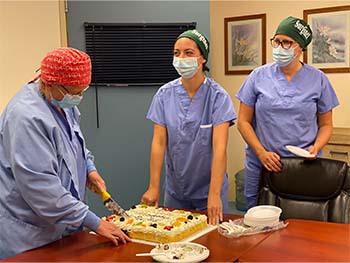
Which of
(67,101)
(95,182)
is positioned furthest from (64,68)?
(95,182)

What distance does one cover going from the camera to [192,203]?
241 cm

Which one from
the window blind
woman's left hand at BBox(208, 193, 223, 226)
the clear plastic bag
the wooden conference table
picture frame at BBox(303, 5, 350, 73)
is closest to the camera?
the wooden conference table

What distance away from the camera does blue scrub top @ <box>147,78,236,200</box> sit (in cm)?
231

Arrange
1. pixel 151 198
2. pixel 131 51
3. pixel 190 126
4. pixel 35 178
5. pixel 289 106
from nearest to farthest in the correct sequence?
1. pixel 35 178
2. pixel 151 198
3. pixel 190 126
4. pixel 289 106
5. pixel 131 51

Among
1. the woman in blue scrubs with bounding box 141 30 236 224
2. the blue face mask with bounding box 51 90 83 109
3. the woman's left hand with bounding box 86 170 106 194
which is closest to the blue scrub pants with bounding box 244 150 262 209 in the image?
the woman in blue scrubs with bounding box 141 30 236 224

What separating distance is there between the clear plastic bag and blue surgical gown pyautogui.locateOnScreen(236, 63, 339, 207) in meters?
0.75

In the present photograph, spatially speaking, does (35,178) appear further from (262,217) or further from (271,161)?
(271,161)

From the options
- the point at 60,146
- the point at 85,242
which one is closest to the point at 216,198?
the point at 85,242

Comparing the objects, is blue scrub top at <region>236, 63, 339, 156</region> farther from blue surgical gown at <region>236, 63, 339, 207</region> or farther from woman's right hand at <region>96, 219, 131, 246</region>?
woman's right hand at <region>96, 219, 131, 246</region>

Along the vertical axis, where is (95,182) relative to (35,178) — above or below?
below

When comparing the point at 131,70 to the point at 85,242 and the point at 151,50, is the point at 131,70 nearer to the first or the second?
the point at 151,50

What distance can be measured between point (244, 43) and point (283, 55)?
163cm

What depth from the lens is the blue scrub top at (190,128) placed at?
2.31 meters

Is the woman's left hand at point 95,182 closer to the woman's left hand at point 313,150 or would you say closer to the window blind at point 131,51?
the woman's left hand at point 313,150
